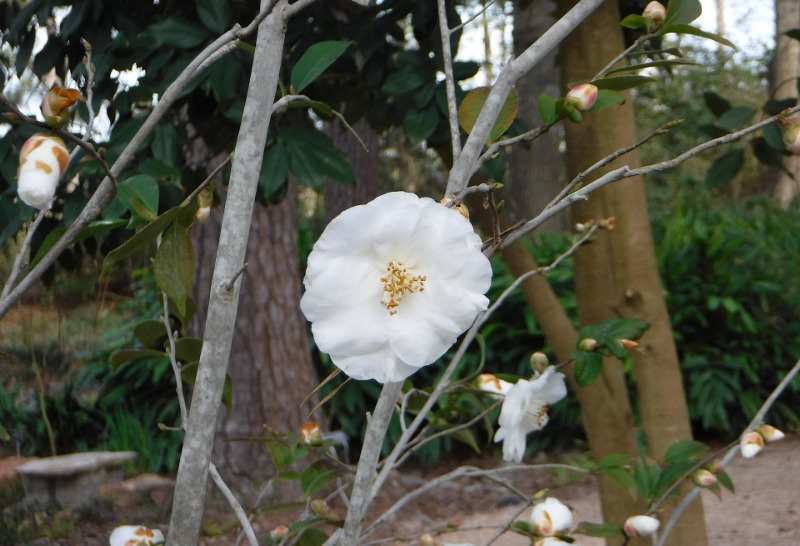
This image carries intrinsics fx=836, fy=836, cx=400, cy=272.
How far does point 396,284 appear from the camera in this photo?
705 millimetres

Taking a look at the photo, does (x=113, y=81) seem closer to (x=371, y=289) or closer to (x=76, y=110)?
(x=76, y=110)

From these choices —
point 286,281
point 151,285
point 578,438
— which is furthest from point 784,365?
point 151,285

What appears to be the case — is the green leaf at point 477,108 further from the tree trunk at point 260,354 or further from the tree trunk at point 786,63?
the tree trunk at point 786,63

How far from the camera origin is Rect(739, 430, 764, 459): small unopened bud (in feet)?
3.94

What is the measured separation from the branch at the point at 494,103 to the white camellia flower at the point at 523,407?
19.8 inches

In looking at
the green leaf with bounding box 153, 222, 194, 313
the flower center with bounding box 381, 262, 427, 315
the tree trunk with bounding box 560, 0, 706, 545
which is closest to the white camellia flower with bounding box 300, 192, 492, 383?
the flower center with bounding box 381, 262, 427, 315

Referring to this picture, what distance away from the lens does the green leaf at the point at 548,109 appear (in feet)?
2.74

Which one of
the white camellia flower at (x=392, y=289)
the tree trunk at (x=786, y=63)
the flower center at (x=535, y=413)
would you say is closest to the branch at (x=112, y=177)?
the white camellia flower at (x=392, y=289)

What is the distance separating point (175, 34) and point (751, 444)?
113 cm

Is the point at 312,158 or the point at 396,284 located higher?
the point at 312,158

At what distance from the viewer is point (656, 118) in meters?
13.2

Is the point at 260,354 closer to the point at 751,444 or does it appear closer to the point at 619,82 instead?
the point at 751,444

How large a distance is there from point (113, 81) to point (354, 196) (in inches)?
182

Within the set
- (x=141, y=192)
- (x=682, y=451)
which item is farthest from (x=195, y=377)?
(x=682, y=451)
